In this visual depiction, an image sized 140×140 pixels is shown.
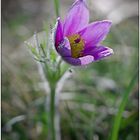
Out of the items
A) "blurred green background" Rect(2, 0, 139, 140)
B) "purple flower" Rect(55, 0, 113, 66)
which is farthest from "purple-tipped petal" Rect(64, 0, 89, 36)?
"blurred green background" Rect(2, 0, 139, 140)

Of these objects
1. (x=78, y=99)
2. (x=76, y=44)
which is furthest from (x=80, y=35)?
(x=78, y=99)

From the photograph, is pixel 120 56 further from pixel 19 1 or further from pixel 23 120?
Result: pixel 19 1

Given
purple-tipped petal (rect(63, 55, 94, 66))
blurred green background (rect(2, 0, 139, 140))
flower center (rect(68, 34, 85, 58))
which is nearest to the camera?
purple-tipped petal (rect(63, 55, 94, 66))

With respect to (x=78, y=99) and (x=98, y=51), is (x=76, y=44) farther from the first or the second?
(x=78, y=99)

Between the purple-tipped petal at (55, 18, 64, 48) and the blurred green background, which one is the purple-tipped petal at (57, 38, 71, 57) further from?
the blurred green background

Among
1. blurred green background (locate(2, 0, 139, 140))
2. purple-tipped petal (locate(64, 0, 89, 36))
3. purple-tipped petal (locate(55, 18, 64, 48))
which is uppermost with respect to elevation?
purple-tipped petal (locate(64, 0, 89, 36))

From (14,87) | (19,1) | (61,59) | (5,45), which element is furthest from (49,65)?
(19,1)

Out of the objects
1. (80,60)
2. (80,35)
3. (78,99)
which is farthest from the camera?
(78,99)

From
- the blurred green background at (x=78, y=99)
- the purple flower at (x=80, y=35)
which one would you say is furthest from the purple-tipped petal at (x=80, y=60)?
the blurred green background at (x=78, y=99)
